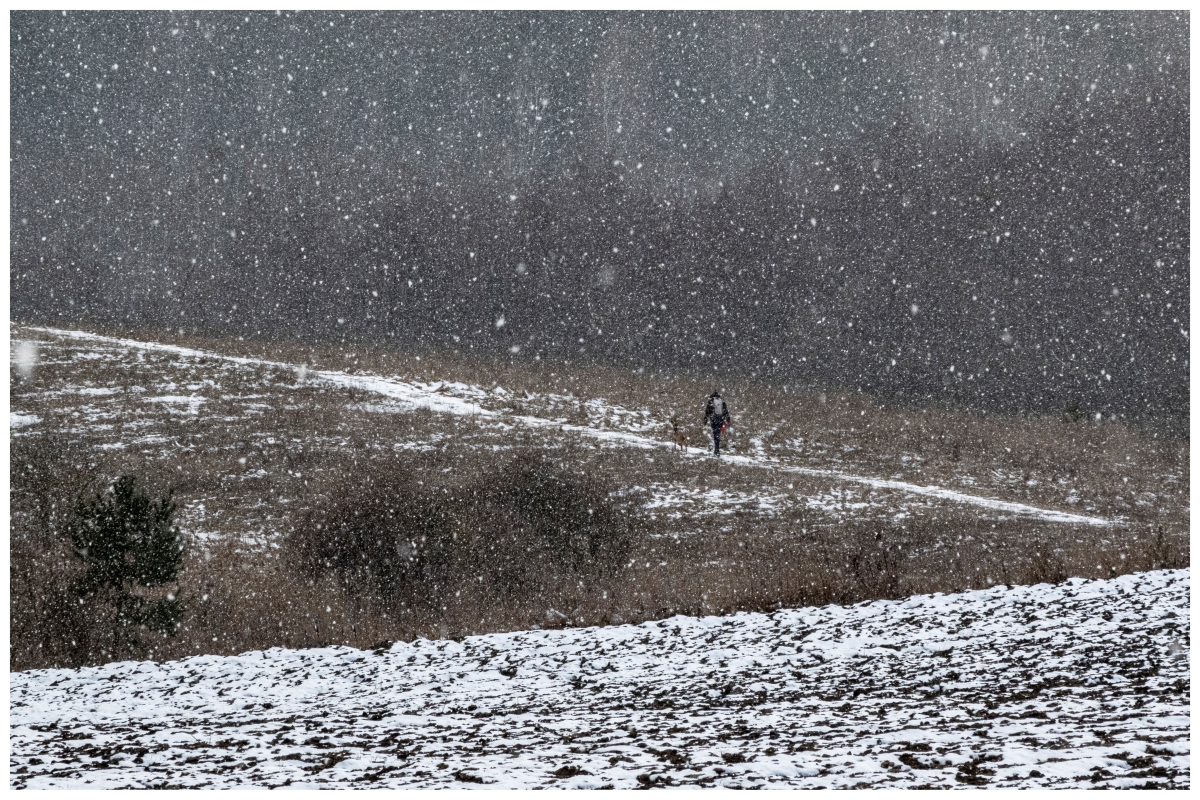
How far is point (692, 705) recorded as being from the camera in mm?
7121

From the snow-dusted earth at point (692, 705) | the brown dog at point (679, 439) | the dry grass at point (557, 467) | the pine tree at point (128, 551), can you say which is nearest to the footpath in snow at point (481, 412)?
the brown dog at point (679, 439)

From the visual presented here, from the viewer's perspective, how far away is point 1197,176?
7.15 meters

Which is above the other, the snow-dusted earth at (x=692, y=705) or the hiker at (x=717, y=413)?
the hiker at (x=717, y=413)

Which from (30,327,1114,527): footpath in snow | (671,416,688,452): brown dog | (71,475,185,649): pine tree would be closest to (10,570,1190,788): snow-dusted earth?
(71,475,185,649): pine tree

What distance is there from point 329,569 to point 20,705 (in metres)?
10.2

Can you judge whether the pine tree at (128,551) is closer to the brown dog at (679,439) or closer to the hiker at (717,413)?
the hiker at (717,413)

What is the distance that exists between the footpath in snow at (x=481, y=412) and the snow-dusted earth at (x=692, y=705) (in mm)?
15450

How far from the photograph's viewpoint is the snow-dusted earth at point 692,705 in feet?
16.7

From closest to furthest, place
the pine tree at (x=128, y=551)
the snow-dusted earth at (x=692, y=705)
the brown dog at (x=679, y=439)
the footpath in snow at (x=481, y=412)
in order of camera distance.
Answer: the snow-dusted earth at (x=692, y=705), the pine tree at (x=128, y=551), the footpath in snow at (x=481, y=412), the brown dog at (x=679, y=439)

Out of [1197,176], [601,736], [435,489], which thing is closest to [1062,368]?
[435,489]

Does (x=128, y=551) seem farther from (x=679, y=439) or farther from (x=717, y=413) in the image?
(x=679, y=439)

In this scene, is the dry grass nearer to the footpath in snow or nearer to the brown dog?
the footpath in snow

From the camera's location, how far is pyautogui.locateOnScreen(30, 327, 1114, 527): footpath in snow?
24094mm

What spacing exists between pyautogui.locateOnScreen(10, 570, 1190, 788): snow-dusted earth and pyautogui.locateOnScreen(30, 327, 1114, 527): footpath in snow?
50.7 feet
